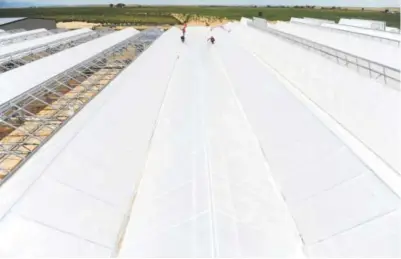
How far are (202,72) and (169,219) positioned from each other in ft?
37.1

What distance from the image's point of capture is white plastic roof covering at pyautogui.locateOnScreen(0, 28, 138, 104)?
9.18 meters

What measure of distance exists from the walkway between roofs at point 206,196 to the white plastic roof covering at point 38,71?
3.35 m

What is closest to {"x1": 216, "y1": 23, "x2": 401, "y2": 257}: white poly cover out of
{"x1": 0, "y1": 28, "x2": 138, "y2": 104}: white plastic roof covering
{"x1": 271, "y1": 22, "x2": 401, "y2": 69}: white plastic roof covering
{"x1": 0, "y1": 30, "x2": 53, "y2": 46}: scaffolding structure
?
{"x1": 271, "y1": 22, "x2": 401, "y2": 69}: white plastic roof covering

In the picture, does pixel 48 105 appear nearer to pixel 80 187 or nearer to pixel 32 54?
pixel 80 187

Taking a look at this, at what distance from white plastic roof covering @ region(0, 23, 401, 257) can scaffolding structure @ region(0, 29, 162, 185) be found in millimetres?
463

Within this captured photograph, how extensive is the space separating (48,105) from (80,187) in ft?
12.9

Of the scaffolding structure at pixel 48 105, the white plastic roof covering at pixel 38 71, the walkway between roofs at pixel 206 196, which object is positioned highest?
the white plastic roof covering at pixel 38 71

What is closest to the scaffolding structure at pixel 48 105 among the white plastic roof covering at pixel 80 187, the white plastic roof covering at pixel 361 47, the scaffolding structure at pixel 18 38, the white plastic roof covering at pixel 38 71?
the white plastic roof covering at pixel 38 71

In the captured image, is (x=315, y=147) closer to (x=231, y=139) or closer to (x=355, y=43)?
(x=231, y=139)

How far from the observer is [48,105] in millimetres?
9320

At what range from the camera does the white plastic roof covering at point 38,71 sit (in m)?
9.18

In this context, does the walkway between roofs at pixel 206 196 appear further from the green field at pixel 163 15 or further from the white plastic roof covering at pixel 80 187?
the green field at pixel 163 15

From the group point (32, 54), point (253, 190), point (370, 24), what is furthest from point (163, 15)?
point (253, 190)

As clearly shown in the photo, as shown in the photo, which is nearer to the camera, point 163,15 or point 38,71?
point 38,71
